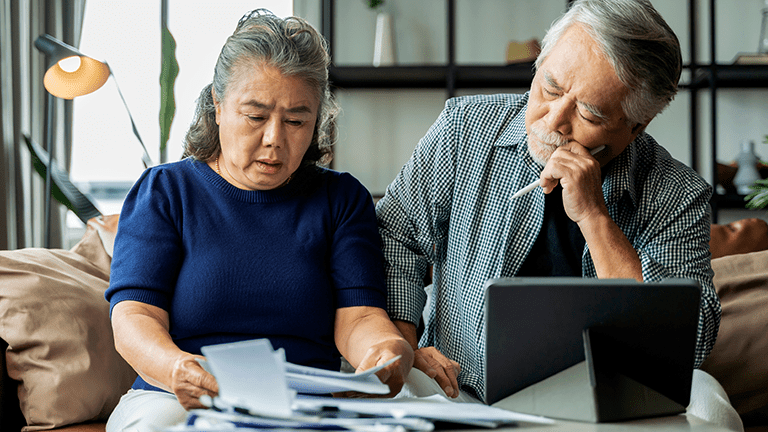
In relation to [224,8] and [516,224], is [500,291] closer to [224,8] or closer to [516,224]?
[516,224]

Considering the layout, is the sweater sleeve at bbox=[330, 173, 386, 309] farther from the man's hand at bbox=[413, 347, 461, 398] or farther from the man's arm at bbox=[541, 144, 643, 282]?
the man's arm at bbox=[541, 144, 643, 282]

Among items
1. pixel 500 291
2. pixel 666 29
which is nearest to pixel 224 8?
pixel 666 29

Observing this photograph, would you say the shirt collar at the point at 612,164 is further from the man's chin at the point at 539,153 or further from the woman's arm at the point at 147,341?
the woman's arm at the point at 147,341

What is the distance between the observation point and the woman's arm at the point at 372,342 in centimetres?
98

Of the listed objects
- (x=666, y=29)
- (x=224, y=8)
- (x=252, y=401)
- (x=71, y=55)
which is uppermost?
(x=224, y=8)

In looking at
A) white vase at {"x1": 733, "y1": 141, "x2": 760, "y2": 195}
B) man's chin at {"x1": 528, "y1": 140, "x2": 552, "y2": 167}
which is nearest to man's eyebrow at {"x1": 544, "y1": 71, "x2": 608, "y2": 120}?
man's chin at {"x1": 528, "y1": 140, "x2": 552, "y2": 167}

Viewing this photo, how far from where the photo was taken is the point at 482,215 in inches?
53.4

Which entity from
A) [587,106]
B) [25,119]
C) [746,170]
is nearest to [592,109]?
[587,106]

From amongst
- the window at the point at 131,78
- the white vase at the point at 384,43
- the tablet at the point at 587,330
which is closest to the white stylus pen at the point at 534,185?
the tablet at the point at 587,330

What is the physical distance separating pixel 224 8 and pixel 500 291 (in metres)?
3.41

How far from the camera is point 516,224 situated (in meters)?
1.32

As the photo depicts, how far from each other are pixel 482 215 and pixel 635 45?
1.44 ft

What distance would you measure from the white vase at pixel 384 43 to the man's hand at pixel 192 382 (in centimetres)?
259

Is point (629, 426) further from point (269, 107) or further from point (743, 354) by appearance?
point (743, 354)
